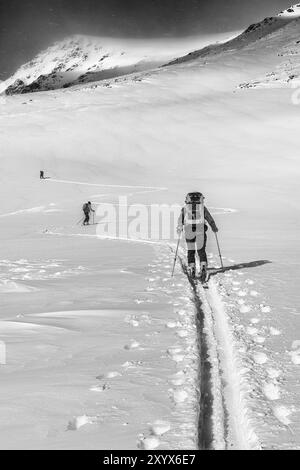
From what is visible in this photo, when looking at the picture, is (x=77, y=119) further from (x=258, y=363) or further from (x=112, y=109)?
(x=258, y=363)

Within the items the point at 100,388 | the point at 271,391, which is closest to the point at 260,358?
the point at 271,391

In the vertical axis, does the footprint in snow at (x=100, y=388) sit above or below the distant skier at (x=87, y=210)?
below

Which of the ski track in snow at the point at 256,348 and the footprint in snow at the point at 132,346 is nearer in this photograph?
the ski track in snow at the point at 256,348

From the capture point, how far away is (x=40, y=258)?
1488 centimetres

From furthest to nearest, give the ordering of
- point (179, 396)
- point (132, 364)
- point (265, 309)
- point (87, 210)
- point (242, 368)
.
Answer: point (87, 210), point (265, 309), point (132, 364), point (242, 368), point (179, 396)

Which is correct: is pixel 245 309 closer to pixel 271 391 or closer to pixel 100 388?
pixel 271 391

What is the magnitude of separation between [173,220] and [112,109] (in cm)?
4253

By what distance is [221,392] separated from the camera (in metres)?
5.05

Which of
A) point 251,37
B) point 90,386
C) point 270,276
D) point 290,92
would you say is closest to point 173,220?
point 270,276

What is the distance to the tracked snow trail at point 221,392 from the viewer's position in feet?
13.7

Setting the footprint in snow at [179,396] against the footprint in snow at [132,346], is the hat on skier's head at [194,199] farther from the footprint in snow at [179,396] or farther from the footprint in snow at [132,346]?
the footprint in snow at [179,396]

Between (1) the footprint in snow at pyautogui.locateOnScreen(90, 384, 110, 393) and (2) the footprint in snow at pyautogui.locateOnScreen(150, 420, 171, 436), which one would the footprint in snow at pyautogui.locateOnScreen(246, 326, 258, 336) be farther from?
(2) the footprint in snow at pyautogui.locateOnScreen(150, 420, 171, 436)

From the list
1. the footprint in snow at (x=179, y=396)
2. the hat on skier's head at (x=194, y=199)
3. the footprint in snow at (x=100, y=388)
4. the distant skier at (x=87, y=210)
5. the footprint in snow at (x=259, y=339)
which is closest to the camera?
the footprint in snow at (x=179, y=396)

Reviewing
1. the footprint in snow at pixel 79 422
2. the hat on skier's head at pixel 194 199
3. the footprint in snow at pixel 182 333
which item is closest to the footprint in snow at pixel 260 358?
the footprint in snow at pixel 182 333
